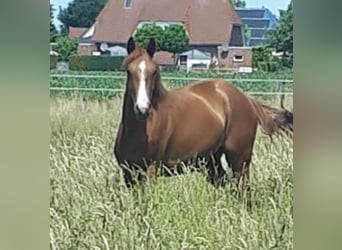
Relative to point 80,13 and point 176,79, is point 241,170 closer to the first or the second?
point 176,79

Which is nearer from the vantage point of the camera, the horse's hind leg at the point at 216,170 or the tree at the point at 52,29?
the tree at the point at 52,29

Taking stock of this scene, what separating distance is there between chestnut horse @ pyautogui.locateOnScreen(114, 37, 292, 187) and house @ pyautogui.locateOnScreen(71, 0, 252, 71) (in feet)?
0.19

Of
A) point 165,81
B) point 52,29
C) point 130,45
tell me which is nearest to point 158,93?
point 165,81

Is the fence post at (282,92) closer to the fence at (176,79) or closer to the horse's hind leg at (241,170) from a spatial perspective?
the fence at (176,79)

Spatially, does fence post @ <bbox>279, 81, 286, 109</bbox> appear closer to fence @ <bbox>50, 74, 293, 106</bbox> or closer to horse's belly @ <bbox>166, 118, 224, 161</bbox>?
fence @ <bbox>50, 74, 293, 106</bbox>

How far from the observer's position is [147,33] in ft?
6.28

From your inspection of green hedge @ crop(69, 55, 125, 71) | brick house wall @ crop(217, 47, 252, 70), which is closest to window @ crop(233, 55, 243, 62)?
brick house wall @ crop(217, 47, 252, 70)

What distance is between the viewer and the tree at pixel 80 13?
1.86m

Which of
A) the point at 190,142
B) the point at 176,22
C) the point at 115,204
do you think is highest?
the point at 176,22

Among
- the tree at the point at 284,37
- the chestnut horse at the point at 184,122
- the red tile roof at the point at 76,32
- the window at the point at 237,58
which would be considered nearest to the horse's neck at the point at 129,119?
the chestnut horse at the point at 184,122

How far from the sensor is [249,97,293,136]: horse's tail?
199cm

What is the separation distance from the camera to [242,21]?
1.94m

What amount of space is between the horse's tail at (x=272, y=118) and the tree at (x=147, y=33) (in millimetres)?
357

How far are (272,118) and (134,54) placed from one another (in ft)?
1.61
